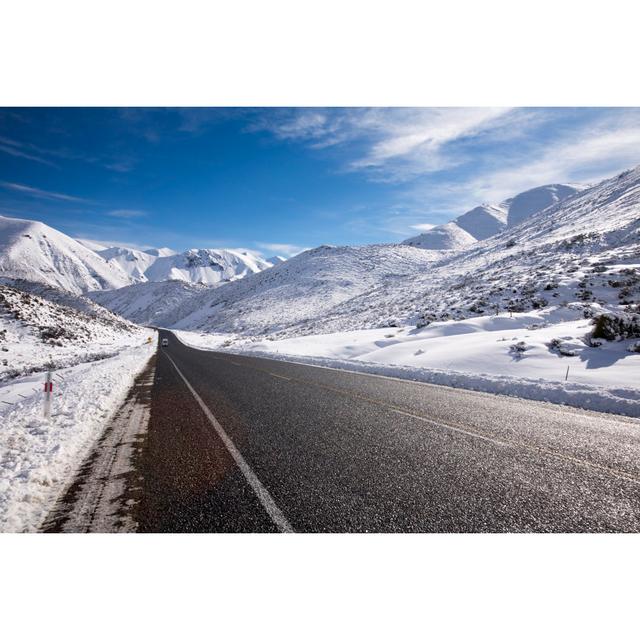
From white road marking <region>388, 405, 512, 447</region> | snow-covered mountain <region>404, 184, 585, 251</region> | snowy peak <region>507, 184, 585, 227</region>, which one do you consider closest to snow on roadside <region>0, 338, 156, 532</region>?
white road marking <region>388, 405, 512, 447</region>

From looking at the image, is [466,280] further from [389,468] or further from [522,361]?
[389,468]

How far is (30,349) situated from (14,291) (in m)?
18.1

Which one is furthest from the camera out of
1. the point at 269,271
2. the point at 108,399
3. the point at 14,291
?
the point at 269,271

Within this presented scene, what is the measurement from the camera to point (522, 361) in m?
12.9

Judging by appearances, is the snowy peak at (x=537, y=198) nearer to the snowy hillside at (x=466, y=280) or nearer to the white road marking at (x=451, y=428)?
the snowy hillside at (x=466, y=280)

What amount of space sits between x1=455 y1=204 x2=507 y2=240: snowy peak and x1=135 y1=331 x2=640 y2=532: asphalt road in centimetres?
16203

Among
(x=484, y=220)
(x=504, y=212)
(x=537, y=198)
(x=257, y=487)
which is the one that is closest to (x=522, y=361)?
(x=257, y=487)

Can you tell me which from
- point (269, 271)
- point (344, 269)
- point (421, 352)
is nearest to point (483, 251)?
point (344, 269)

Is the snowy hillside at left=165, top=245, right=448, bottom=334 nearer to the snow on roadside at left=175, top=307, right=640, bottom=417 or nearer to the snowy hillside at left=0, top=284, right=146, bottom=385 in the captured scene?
the snowy hillside at left=0, top=284, right=146, bottom=385

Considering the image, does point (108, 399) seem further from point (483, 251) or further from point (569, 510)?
point (483, 251)

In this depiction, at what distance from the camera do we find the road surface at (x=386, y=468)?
3.27 m

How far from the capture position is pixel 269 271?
4208 inches

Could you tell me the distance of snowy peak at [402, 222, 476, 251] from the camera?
127438 millimetres
